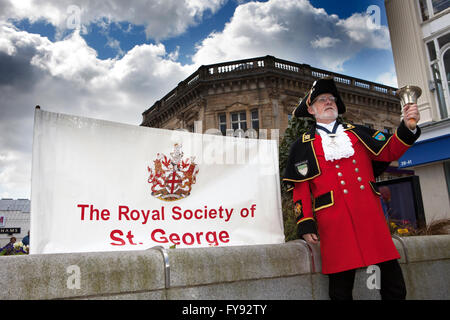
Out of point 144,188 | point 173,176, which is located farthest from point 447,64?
point 144,188

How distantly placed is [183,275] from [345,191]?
1.39 meters

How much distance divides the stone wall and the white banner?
1.80 feet

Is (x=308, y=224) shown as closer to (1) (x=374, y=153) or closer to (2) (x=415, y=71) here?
(1) (x=374, y=153)

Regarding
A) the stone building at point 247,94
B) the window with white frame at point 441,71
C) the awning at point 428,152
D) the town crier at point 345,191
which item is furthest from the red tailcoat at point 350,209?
the stone building at point 247,94

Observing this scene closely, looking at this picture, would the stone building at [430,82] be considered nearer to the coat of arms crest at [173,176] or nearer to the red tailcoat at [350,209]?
the red tailcoat at [350,209]

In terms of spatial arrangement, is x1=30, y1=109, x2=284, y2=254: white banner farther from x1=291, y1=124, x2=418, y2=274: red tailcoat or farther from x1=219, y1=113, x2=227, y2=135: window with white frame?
x1=219, y1=113, x2=227, y2=135: window with white frame

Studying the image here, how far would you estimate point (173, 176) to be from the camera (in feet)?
10.2

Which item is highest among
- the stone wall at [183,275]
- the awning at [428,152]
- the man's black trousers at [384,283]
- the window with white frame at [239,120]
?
the window with white frame at [239,120]

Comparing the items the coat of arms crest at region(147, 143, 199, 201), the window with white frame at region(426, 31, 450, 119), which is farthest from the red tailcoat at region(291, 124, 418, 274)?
the window with white frame at region(426, 31, 450, 119)

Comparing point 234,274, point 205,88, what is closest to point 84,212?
point 234,274

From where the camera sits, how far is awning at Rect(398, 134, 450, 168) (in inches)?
380

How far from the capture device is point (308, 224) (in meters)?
2.82

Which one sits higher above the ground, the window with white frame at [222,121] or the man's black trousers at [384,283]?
the window with white frame at [222,121]

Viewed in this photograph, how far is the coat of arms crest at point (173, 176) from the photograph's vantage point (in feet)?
9.90
